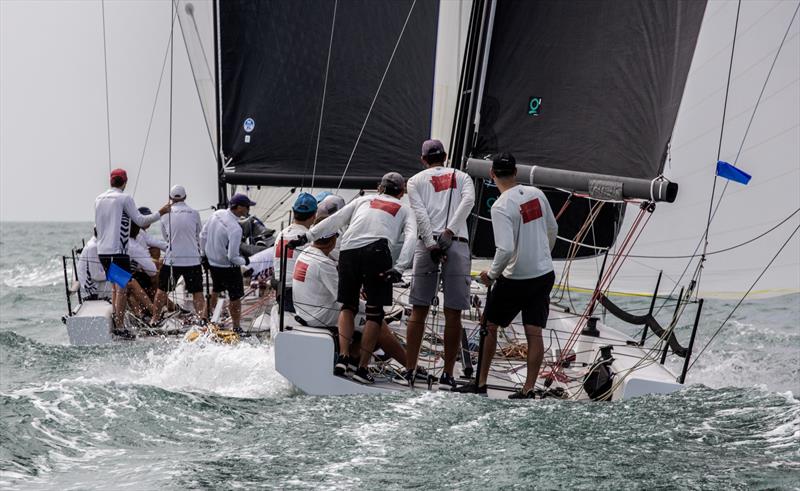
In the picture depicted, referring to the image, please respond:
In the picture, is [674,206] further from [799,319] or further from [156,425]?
[799,319]

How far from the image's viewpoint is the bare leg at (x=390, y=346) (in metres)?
5.64

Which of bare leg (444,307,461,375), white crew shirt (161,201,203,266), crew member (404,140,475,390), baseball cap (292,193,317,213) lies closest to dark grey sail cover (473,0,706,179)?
crew member (404,140,475,390)

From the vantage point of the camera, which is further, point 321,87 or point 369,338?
point 321,87

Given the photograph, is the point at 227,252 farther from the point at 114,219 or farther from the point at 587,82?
the point at 587,82

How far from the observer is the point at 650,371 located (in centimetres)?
528

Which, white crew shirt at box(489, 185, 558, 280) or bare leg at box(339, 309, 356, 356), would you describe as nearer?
white crew shirt at box(489, 185, 558, 280)

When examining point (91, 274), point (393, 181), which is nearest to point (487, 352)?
point (393, 181)

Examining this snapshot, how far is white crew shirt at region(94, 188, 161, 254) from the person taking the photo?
7738 millimetres

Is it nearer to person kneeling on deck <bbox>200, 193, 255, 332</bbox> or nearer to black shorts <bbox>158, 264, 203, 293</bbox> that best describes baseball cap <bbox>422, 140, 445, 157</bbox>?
person kneeling on deck <bbox>200, 193, 255, 332</bbox>

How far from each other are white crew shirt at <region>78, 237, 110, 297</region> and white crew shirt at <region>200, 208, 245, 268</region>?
1.12m

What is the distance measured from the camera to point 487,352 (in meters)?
5.24

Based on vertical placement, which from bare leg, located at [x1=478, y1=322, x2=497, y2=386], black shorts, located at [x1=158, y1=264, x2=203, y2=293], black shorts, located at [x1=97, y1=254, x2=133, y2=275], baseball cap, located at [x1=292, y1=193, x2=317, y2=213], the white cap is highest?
baseball cap, located at [x1=292, y1=193, x2=317, y2=213]

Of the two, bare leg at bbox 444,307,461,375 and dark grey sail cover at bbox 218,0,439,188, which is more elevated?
dark grey sail cover at bbox 218,0,439,188

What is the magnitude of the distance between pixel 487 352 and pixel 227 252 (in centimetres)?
345
